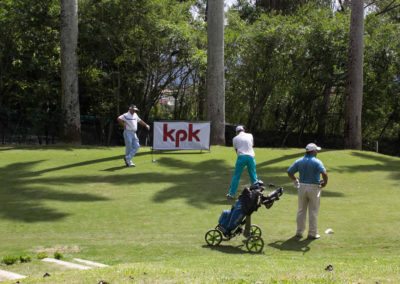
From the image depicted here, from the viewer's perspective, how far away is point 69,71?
2384 cm

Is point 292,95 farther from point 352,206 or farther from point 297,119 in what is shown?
point 352,206

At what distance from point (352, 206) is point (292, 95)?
16.6 meters

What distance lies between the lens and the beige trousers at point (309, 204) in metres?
10.5

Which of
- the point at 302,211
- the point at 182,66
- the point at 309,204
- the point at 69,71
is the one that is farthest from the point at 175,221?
the point at 182,66

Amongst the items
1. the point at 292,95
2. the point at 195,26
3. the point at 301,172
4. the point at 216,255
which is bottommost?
the point at 216,255

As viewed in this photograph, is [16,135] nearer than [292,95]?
Yes

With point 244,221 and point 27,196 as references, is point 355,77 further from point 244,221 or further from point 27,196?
→ point 244,221

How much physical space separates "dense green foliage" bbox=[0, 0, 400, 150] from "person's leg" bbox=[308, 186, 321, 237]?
16.3 meters

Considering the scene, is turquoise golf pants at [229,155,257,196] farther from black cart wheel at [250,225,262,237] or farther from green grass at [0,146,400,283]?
black cart wheel at [250,225,262,237]

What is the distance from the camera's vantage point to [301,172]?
10703mm

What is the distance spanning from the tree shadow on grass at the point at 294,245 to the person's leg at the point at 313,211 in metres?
0.21

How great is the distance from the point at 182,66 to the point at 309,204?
17.8 meters

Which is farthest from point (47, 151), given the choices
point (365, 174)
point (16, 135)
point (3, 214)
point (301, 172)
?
point (301, 172)

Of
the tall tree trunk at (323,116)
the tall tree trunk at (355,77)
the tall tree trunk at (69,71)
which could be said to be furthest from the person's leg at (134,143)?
the tall tree trunk at (323,116)
